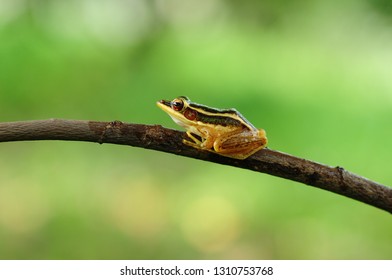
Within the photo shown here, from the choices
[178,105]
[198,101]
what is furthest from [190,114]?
[198,101]

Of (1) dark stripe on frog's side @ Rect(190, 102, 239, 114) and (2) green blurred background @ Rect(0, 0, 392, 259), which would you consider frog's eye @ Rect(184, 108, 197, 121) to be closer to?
(1) dark stripe on frog's side @ Rect(190, 102, 239, 114)

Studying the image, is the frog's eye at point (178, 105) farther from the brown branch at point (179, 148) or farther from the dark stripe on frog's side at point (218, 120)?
the brown branch at point (179, 148)

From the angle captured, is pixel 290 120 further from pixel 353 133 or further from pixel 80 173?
pixel 80 173

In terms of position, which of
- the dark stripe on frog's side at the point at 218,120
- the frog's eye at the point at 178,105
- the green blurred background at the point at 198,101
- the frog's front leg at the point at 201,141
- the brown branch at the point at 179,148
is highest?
the green blurred background at the point at 198,101

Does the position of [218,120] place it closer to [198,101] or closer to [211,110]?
[211,110]

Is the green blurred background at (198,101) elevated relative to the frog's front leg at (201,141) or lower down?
elevated

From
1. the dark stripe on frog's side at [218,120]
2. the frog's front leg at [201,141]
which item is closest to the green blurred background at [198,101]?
the dark stripe on frog's side at [218,120]

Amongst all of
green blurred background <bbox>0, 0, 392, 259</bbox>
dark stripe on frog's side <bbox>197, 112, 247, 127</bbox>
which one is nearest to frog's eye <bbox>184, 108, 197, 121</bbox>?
dark stripe on frog's side <bbox>197, 112, 247, 127</bbox>
